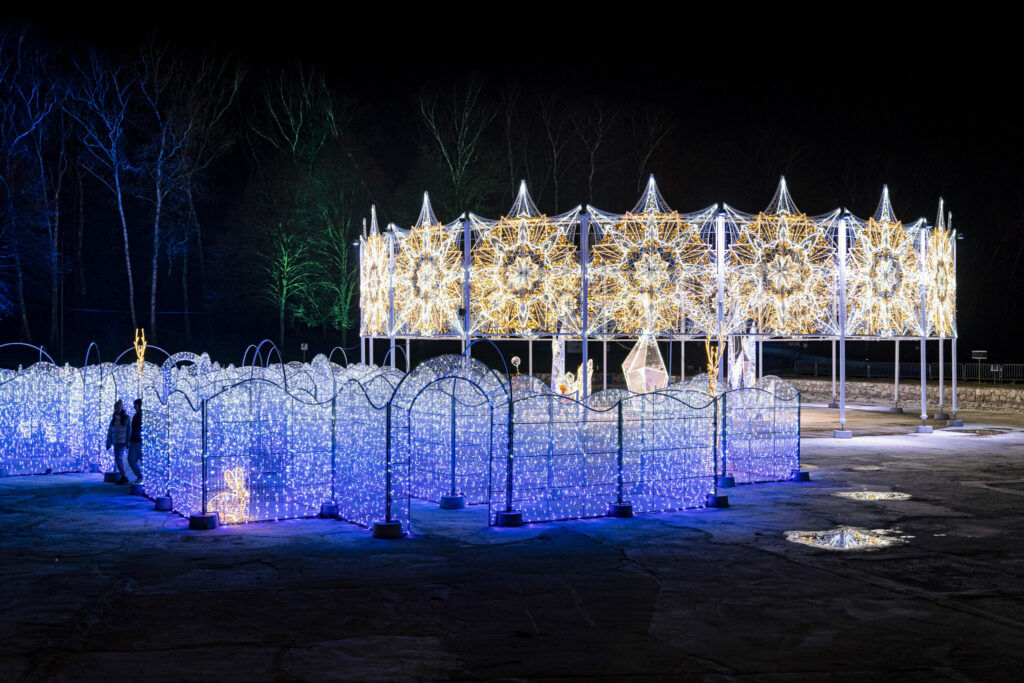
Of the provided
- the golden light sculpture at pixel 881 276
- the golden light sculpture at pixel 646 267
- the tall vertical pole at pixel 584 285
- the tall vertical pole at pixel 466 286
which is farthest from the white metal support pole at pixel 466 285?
the golden light sculpture at pixel 881 276

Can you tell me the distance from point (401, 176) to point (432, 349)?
947cm

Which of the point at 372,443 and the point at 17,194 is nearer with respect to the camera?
the point at 372,443

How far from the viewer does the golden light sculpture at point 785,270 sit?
80.4 ft

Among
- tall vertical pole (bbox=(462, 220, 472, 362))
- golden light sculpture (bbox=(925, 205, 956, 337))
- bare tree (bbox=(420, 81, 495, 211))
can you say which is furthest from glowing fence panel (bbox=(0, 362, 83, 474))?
bare tree (bbox=(420, 81, 495, 211))

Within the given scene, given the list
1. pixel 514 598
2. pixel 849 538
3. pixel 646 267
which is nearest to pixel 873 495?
pixel 849 538

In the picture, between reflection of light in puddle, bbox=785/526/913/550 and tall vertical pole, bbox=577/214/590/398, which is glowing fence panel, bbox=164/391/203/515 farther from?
tall vertical pole, bbox=577/214/590/398

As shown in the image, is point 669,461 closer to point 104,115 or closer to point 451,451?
point 451,451

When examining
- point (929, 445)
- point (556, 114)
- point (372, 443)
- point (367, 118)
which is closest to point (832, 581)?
point (372, 443)

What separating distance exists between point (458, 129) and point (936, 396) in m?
24.4

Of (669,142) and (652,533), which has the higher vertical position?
(669,142)

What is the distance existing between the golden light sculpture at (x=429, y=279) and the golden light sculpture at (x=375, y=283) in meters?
0.97

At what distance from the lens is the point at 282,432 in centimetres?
1580

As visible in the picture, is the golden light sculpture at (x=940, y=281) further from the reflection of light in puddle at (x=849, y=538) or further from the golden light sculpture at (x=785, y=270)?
the reflection of light in puddle at (x=849, y=538)

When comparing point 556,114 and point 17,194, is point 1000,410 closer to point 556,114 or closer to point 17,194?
point 556,114
